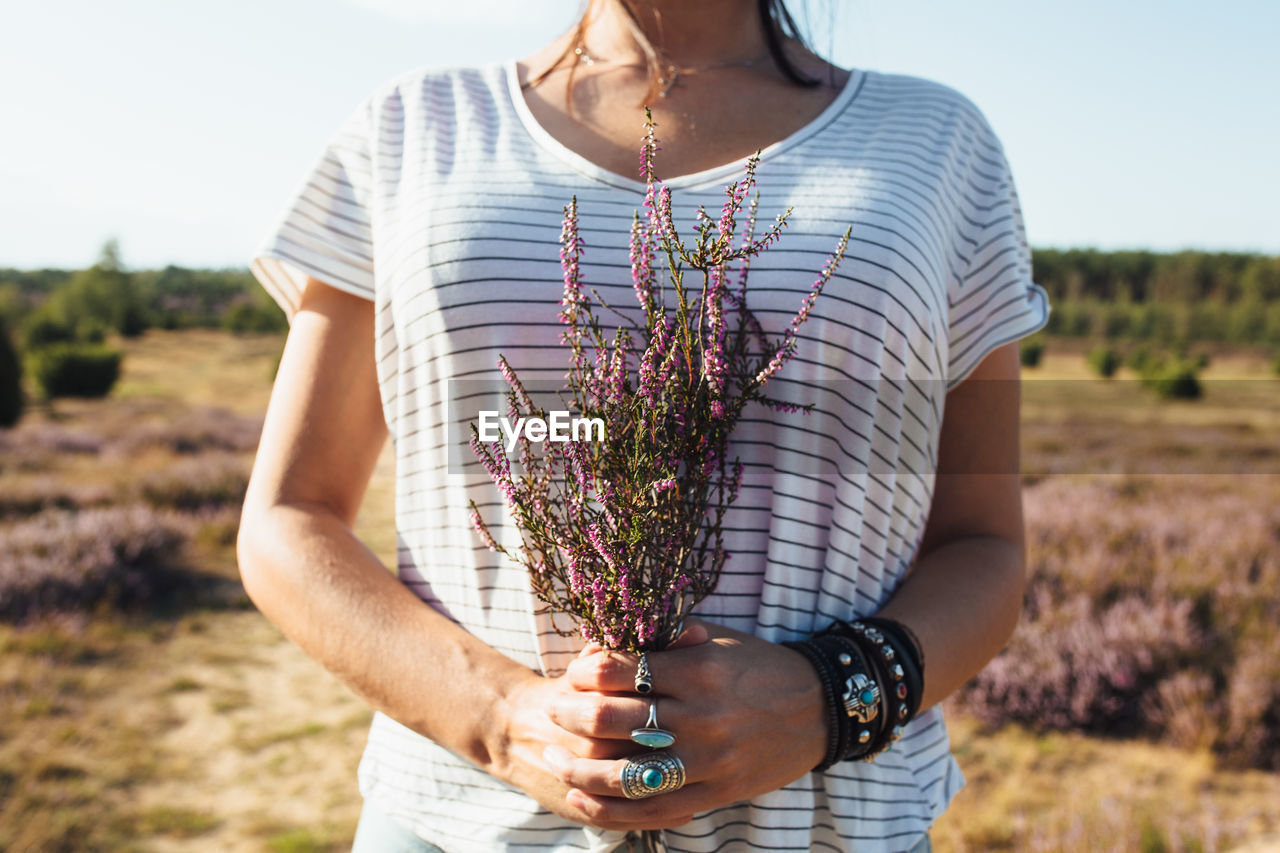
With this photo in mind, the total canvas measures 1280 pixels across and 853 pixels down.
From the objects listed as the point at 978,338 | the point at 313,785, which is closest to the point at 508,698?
the point at 978,338

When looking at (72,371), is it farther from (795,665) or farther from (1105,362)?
(1105,362)

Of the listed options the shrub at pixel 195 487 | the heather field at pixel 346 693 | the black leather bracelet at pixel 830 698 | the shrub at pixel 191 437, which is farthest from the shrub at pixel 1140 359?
the black leather bracelet at pixel 830 698

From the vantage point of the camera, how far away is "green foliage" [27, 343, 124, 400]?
23.6 metres

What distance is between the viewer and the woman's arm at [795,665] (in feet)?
3.19

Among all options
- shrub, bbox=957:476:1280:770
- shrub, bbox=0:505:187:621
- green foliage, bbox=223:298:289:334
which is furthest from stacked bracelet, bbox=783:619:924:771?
green foliage, bbox=223:298:289:334

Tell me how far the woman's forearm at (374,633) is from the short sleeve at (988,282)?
0.86m

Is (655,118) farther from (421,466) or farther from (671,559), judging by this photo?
(671,559)

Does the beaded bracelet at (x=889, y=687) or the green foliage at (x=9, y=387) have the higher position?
the beaded bracelet at (x=889, y=687)

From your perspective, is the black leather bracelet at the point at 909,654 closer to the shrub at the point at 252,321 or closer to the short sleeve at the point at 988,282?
the short sleeve at the point at 988,282

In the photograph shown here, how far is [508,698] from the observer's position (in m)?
1.10

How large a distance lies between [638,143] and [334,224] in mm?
528

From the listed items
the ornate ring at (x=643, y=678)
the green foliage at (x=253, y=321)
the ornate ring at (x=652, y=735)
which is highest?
the ornate ring at (x=643, y=678)

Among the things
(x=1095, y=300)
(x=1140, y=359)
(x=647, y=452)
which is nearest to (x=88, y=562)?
(x=647, y=452)

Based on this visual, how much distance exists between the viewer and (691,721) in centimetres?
97
